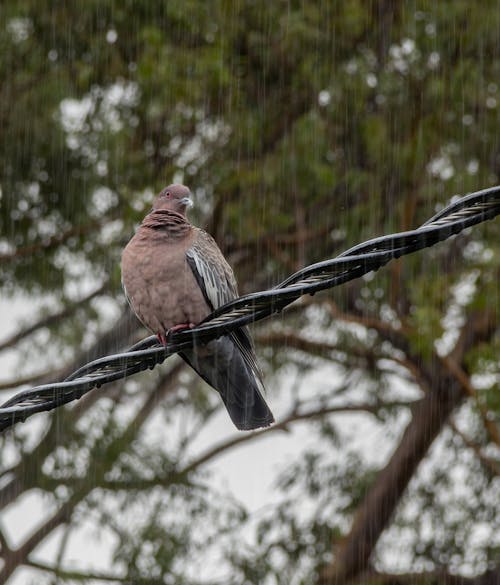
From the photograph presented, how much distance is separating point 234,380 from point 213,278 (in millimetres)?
514

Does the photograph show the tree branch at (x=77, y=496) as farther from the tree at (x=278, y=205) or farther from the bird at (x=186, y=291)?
the bird at (x=186, y=291)

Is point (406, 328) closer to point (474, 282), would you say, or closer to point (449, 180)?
point (474, 282)

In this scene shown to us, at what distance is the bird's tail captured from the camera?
15.6 feet

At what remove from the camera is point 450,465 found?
9859 millimetres

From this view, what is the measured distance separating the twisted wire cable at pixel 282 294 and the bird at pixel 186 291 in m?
1.11

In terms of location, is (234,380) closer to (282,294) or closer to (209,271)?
(209,271)

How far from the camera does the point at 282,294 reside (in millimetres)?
3342

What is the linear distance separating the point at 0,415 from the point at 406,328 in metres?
5.27

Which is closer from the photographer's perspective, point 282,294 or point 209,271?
point 282,294

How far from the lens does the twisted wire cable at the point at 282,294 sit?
3.22 m

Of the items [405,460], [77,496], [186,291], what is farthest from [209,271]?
[405,460]

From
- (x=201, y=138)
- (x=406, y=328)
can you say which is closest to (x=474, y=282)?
(x=406, y=328)

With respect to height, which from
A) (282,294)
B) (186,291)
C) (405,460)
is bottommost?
(405,460)

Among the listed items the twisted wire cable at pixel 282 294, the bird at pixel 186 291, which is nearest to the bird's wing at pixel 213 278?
the bird at pixel 186 291
